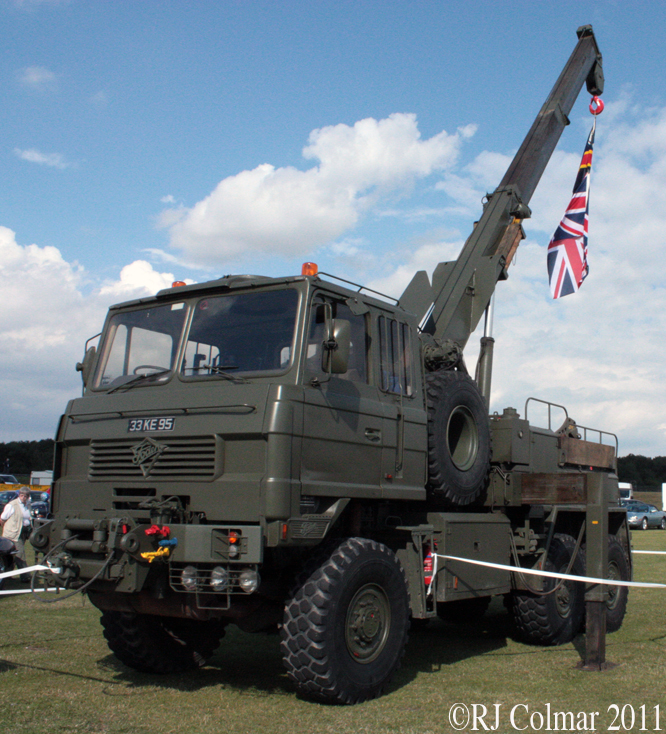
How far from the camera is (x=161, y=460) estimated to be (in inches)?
230

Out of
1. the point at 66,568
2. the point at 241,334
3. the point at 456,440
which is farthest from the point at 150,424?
the point at 456,440

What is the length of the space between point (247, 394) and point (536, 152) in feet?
24.3

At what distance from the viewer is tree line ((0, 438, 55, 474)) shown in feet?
269

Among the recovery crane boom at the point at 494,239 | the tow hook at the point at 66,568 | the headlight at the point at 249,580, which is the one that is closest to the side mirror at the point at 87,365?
the tow hook at the point at 66,568

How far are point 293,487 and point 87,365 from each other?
261 centimetres

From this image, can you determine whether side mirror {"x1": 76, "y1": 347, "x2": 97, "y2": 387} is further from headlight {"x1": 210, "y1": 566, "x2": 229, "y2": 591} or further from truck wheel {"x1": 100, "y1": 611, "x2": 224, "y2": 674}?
headlight {"x1": 210, "y1": 566, "x2": 229, "y2": 591}

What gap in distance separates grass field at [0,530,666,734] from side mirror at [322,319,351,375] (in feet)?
8.29

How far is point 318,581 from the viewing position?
5.57m

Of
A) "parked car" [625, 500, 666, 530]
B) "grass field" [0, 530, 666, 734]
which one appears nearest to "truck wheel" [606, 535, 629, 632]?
"grass field" [0, 530, 666, 734]

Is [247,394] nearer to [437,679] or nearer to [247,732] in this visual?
[247,732]

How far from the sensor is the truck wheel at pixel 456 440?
707 centimetres

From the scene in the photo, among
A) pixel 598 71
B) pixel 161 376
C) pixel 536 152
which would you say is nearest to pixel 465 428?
pixel 161 376

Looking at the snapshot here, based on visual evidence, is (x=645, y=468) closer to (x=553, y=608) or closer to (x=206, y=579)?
(x=553, y=608)

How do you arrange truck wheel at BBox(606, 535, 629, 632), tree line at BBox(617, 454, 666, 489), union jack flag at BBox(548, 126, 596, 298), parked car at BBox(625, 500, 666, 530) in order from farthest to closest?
tree line at BBox(617, 454, 666, 489), parked car at BBox(625, 500, 666, 530), union jack flag at BBox(548, 126, 596, 298), truck wheel at BBox(606, 535, 629, 632)
